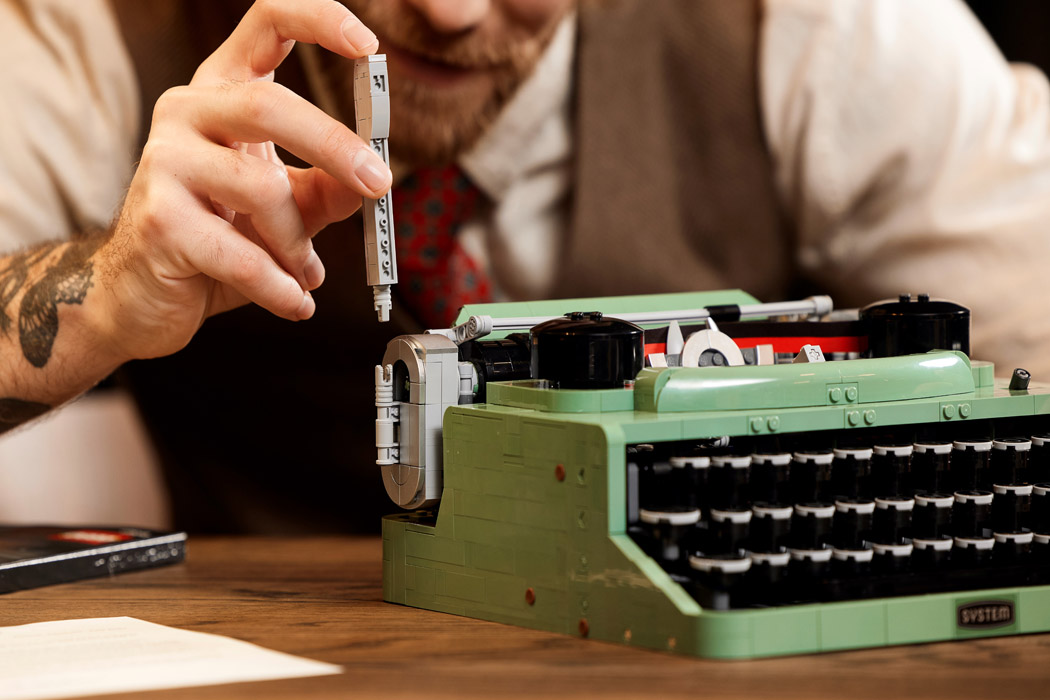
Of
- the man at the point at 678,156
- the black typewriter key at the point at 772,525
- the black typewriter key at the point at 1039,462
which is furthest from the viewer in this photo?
the man at the point at 678,156

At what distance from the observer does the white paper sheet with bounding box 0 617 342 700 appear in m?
0.73

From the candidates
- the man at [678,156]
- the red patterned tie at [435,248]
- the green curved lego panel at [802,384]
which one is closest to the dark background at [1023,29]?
the man at [678,156]

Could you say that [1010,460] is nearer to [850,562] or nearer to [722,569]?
[850,562]

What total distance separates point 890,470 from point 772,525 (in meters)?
0.13

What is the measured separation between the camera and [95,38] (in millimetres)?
1787

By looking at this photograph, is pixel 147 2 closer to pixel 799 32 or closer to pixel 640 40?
pixel 640 40

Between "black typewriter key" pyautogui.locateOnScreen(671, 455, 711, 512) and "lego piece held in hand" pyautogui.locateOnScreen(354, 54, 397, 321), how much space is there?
0.91 feet

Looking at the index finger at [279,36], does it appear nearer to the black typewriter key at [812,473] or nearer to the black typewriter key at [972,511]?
the black typewriter key at [812,473]

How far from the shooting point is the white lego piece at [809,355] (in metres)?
0.97

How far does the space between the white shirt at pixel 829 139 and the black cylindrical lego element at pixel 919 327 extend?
742mm

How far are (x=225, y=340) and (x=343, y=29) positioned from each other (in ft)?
3.48

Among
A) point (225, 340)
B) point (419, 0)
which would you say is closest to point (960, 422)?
point (419, 0)

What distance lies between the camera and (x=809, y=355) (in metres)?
0.98

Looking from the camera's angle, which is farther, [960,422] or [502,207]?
[502,207]
